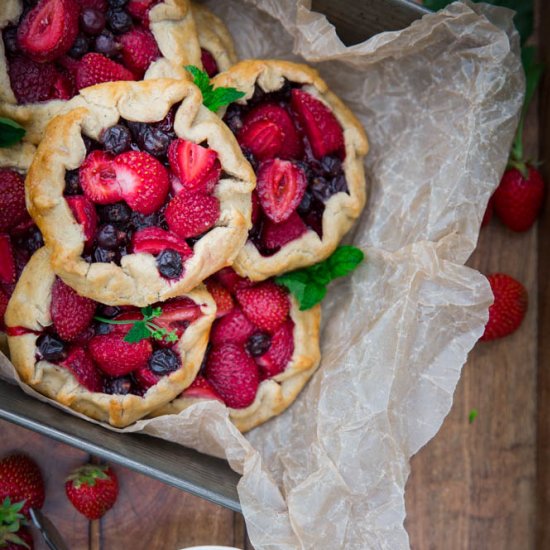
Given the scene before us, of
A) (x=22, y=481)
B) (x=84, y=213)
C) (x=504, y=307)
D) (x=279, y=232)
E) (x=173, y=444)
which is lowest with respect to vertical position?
(x=22, y=481)

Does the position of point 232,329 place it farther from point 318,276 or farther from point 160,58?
point 160,58

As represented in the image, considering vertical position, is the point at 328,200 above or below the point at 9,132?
below

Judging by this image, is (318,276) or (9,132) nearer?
(9,132)

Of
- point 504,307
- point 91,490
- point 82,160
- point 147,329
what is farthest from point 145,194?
point 504,307

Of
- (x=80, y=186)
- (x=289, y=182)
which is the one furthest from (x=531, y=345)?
(x=80, y=186)

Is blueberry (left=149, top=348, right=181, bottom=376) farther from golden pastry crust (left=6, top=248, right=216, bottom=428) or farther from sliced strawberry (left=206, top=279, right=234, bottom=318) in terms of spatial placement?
sliced strawberry (left=206, top=279, right=234, bottom=318)

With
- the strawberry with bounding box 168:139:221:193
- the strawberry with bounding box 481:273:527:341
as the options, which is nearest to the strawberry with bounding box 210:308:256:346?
the strawberry with bounding box 168:139:221:193

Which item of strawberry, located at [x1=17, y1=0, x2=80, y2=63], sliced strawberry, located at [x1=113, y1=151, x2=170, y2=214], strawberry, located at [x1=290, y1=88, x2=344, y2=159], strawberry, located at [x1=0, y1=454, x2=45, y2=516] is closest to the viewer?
sliced strawberry, located at [x1=113, y1=151, x2=170, y2=214]
